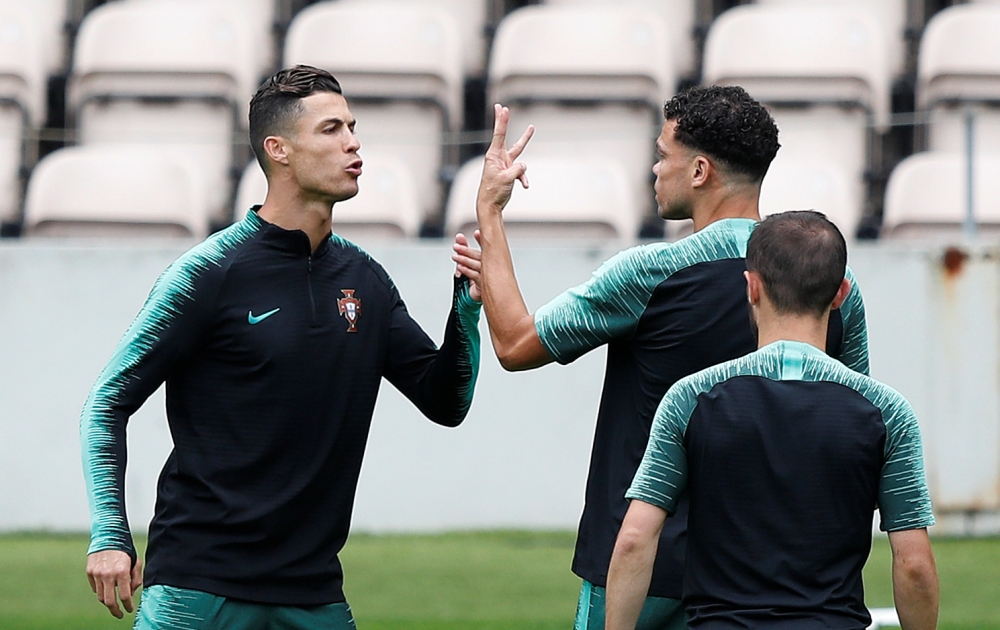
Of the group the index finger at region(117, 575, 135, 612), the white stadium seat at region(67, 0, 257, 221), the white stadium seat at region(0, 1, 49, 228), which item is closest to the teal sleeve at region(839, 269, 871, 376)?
the index finger at region(117, 575, 135, 612)

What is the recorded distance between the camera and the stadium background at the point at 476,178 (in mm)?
7656

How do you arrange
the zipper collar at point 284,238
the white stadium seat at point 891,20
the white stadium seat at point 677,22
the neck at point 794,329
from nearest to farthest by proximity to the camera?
the neck at point 794,329 → the zipper collar at point 284,238 → the white stadium seat at point 891,20 → the white stadium seat at point 677,22

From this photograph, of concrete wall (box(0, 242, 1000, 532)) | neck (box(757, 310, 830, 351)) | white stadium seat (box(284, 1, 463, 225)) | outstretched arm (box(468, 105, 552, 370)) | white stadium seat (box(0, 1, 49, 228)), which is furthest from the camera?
white stadium seat (box(284, 1, 463, 225))

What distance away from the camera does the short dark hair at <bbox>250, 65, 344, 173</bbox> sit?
3.44 meters

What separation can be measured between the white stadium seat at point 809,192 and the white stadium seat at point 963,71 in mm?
1119

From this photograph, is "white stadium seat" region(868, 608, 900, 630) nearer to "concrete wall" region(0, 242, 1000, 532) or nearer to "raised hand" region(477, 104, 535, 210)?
"concrete wall" region(0, 242, 1000, 532)

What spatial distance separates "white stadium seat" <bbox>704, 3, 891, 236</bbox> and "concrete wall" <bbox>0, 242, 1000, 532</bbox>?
1430 millimetres

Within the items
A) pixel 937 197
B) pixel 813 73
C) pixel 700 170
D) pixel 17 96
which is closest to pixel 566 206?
pixel 813 73

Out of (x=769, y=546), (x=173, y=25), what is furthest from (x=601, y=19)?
(x=769, y=546)

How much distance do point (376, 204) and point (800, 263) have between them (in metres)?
6.07

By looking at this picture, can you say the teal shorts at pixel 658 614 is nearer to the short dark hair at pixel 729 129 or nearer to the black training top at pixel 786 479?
the black training top at pixel 786 479

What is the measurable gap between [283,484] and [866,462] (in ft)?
4.25

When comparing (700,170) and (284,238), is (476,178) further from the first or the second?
(700,170)

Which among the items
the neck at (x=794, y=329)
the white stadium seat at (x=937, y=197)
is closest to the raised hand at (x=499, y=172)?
the neck at (x=794, y=329)
